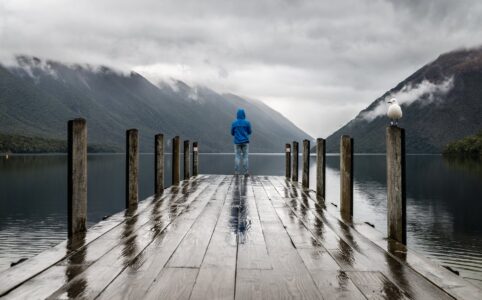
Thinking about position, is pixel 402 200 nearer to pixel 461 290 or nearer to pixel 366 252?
pixel 366 252

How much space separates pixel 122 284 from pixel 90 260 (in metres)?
1.06

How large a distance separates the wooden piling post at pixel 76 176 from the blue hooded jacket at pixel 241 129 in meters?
10.1

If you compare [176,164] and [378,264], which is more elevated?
[176,164]

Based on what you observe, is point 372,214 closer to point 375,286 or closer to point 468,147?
point 375,286

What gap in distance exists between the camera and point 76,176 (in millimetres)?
6863

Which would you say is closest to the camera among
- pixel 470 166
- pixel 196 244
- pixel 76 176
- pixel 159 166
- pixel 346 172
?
pixel 196 244

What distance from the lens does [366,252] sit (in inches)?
215

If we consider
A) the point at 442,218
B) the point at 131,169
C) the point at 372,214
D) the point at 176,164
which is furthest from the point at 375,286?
the point at 442,218

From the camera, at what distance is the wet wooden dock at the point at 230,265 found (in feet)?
12.8

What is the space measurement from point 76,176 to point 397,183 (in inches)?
189

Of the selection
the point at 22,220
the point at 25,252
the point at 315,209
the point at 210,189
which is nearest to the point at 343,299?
the point at 315,209

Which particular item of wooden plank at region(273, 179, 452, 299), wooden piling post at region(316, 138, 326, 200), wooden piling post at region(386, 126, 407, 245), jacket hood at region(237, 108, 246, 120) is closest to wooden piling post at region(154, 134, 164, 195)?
jacket hood at region(237, 108, 246, 120)

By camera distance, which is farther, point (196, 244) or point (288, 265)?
point (196, 244)

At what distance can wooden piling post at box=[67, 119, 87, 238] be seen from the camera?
6.70 meters
